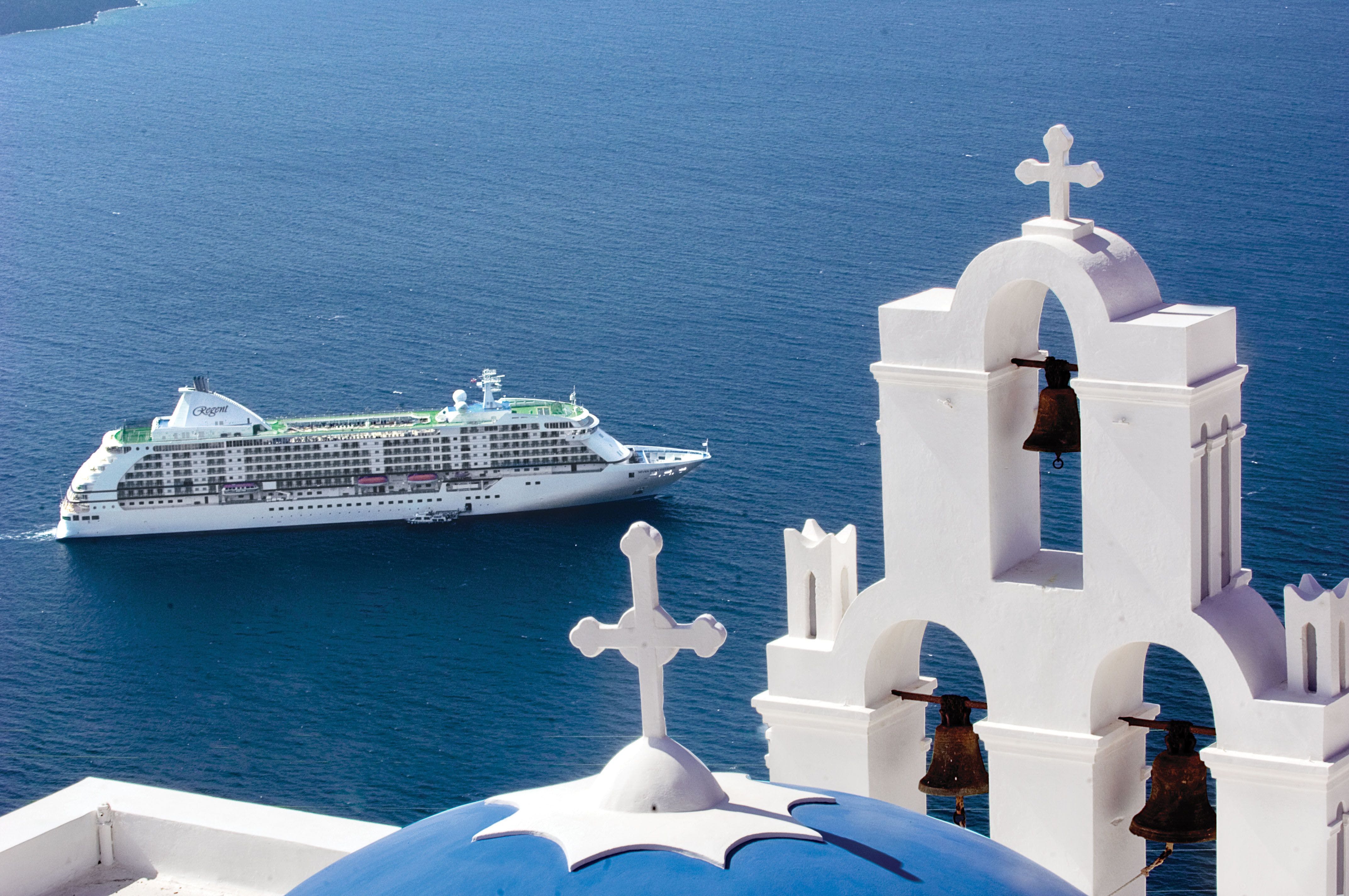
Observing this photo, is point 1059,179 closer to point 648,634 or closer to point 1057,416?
point 1057,416

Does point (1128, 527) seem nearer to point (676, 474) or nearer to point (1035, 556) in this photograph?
point (1035, 556)

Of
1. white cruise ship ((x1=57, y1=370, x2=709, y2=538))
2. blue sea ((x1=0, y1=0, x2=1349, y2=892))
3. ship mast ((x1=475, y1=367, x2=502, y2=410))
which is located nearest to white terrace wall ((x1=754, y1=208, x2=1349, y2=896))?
blue sea ((x1=0, y1=0, x2=1349, y2=892))

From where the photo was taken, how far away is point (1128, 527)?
861 cm

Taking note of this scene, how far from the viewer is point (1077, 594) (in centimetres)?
879

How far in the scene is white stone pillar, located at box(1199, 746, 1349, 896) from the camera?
8.23m

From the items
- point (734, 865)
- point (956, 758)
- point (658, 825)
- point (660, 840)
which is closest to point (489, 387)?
point (956, 758)

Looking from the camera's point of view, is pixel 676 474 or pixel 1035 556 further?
pixel 676 474

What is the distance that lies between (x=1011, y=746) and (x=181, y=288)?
75.4 metres

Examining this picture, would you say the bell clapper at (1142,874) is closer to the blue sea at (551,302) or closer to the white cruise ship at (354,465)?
the blue sea at (551,302)

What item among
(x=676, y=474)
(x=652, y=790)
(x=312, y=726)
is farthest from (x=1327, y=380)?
(x=652, y=790)

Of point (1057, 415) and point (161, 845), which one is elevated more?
point (1057, 415)

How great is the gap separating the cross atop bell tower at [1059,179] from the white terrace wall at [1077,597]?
57mm

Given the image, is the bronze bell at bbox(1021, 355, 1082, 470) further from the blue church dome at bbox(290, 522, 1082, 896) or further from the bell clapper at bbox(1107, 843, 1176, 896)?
the blue church dome at bbox(290, 522, 1082, 896)

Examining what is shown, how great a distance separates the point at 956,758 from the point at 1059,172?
313cm
